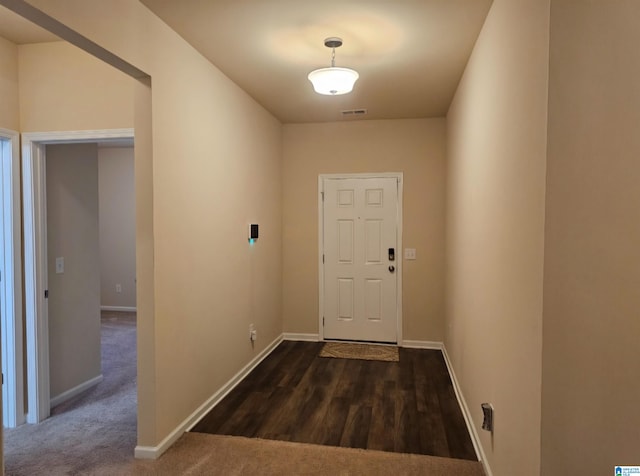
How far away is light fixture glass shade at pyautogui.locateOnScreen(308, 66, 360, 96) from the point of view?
2.98m

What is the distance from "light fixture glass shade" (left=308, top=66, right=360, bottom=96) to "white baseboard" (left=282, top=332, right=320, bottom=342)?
331 cm

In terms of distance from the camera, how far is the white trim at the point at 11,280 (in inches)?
125

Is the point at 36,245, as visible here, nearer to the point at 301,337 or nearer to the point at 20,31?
the point at 20,31

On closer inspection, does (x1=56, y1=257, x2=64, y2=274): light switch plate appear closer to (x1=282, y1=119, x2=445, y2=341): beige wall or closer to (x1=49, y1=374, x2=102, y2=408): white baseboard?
(x1=49, y1=374, x2=102, y2=408): white baseboard

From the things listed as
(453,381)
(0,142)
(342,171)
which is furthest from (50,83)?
(453,381)

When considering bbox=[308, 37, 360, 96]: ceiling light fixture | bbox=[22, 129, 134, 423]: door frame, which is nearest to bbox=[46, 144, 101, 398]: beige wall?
bbox=[22, 129, 134, 423]: door frame

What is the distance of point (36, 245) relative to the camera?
3254 mm

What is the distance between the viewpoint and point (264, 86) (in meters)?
4.04

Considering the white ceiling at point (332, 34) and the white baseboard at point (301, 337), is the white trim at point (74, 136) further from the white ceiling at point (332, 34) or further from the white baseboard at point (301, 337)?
the white baseboard at point (301, 337)

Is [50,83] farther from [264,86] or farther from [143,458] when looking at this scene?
[143,458]

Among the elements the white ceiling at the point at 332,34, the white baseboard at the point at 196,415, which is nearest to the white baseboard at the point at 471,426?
the white baseboard at the point at 196,415

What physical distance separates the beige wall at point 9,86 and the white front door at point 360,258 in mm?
3208

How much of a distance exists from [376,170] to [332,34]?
8.31 feet

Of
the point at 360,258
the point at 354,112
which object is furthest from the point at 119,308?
the point at 354,112
